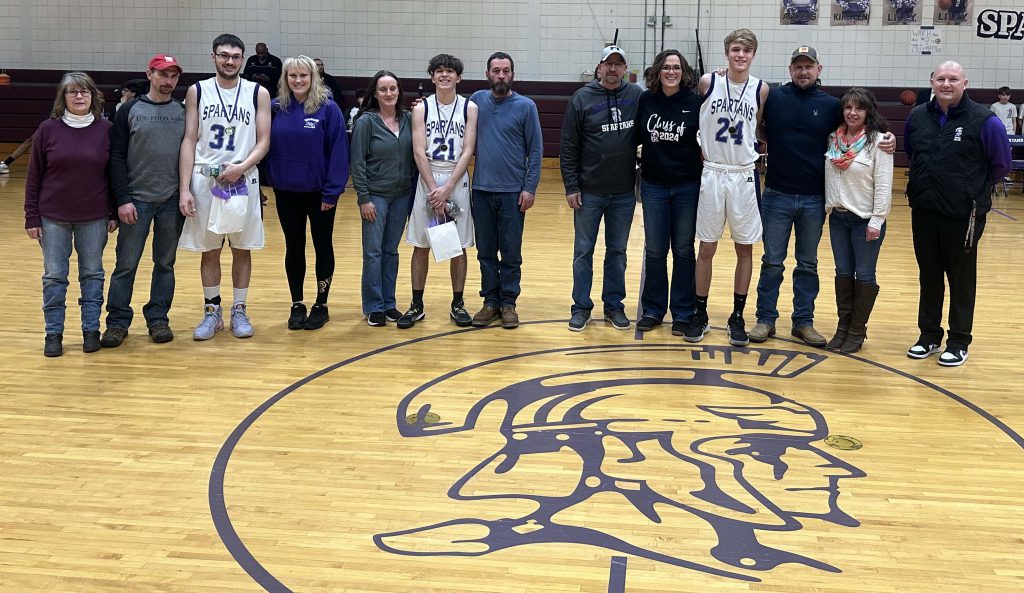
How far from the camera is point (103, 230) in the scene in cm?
566

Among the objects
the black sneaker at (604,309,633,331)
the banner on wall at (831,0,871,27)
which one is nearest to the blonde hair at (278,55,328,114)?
the black sneaker at (604,309,633,331)

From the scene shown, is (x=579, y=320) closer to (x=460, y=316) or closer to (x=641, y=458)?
(x=460, y=316)

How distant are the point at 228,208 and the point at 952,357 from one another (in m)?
4.34

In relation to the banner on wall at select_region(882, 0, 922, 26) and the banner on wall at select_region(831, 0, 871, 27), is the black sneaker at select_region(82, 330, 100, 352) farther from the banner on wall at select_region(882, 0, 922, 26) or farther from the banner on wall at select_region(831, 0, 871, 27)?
the banner on wall at select_region(882, 0, 922, 26)

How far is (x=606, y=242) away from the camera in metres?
6.18

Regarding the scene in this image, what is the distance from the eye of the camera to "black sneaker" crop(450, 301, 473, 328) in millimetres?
6305

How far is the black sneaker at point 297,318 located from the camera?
20.4 feet

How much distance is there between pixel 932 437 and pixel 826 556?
4.71 ft

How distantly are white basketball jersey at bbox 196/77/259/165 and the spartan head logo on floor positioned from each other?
76.4 inches

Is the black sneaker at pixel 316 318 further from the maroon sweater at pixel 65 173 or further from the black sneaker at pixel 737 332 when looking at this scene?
the black sneaker at pixel 737 332

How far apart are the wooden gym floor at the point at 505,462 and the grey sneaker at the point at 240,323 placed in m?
0.08

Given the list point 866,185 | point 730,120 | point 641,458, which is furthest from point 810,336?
point 641,458

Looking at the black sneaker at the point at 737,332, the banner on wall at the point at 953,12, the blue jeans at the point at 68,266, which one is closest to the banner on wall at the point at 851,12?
the banner on wall at the point at 953,12

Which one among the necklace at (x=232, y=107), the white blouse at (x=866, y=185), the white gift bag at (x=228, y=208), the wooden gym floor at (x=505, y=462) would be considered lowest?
the wooden gym floor at (x=505, y=462)
